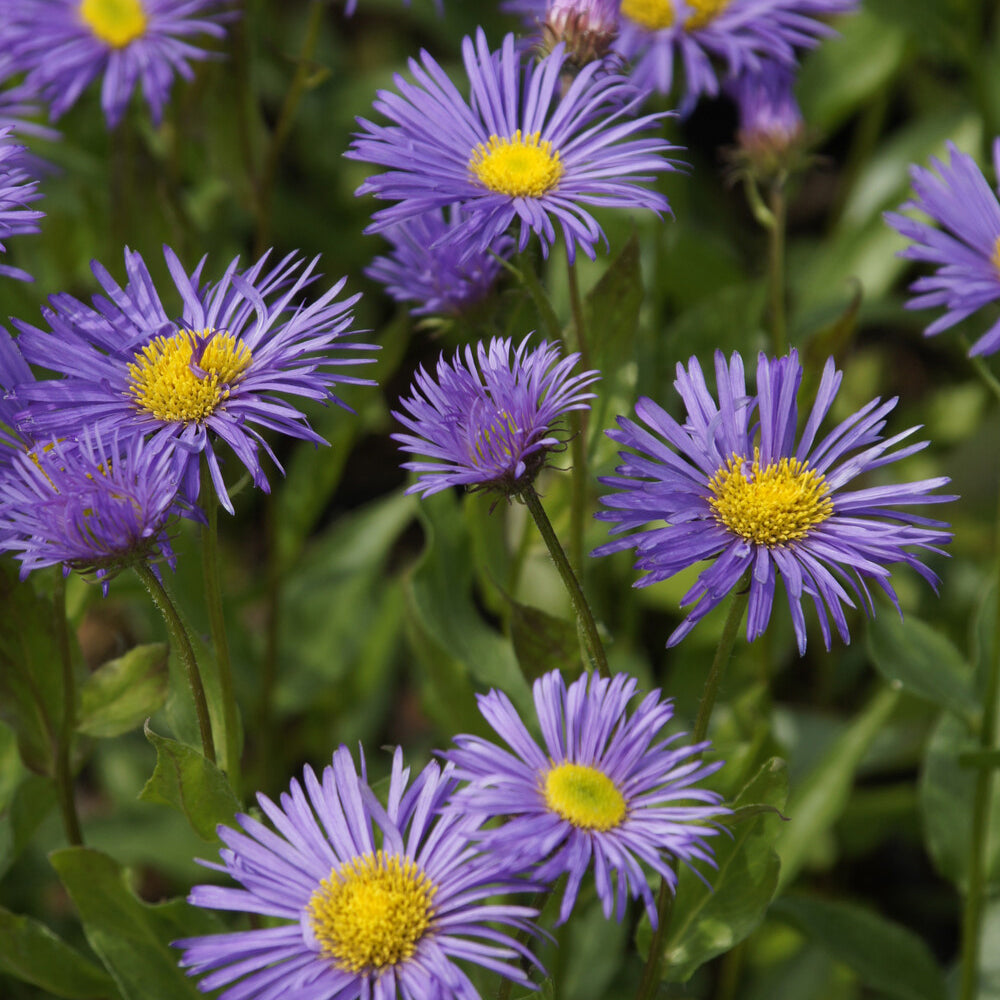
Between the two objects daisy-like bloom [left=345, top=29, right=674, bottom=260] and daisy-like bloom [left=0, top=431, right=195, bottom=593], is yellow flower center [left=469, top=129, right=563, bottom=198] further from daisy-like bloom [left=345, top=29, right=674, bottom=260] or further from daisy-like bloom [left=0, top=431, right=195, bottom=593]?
daisy-like bloom [left=0, top=431, right=195, bottom=593]

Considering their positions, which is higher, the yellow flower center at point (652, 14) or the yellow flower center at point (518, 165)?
the yellow flower center at point (652, 14)

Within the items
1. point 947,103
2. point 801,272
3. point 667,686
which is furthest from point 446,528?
point 947,103

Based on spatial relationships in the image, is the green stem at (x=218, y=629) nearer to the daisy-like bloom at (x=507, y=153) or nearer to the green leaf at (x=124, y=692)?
the green leaf at (x=124, y=692)

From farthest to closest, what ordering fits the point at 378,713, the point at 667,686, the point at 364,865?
the point at 378,713 < the point at 667,686 < the point at 364,865

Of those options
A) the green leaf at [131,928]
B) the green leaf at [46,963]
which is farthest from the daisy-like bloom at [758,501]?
the green leaf at [46,963]

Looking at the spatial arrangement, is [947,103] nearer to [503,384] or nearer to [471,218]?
[471,218]

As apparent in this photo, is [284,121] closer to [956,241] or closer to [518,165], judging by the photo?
[518,165]

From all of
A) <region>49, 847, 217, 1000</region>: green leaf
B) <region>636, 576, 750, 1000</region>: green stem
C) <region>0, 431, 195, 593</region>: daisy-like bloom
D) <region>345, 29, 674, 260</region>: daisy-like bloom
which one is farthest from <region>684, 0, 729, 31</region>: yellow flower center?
<region>49, 847, 217, 1000</region>: green leaf
